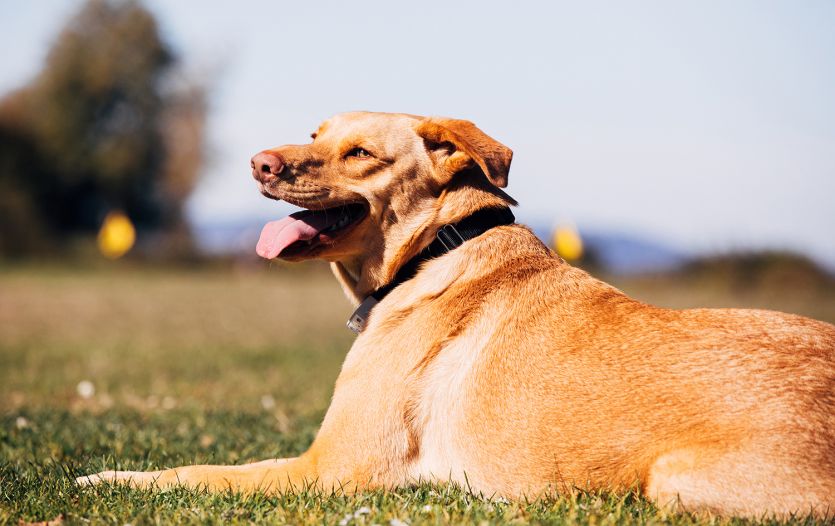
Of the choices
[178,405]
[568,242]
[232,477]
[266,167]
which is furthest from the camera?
[568,242]

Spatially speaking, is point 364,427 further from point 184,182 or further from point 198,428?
point 184,182

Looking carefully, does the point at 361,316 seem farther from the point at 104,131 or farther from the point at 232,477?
the point at 104,131

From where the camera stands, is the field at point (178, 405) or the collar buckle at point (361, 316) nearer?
the field at point (178, 405)

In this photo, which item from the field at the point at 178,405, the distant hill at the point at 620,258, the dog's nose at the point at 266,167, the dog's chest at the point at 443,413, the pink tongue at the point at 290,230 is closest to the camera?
the field at the point at 178,405

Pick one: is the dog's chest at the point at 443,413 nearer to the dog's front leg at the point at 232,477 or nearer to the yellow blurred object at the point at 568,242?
the dog's front leg at the point at 232,477

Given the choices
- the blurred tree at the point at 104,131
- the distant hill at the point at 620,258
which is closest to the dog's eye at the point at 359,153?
the distant hill at the point at 620,258

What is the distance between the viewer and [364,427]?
3.81 m

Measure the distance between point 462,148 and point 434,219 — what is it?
413 millimetres

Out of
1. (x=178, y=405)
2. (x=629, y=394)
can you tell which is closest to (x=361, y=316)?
(x=629, y=394)

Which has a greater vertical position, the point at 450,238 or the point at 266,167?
the point at 266,167

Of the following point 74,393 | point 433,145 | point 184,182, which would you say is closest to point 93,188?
point 184,182

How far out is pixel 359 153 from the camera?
14.7 feet

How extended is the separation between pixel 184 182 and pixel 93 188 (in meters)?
4.92

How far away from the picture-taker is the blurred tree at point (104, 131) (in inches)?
1756
